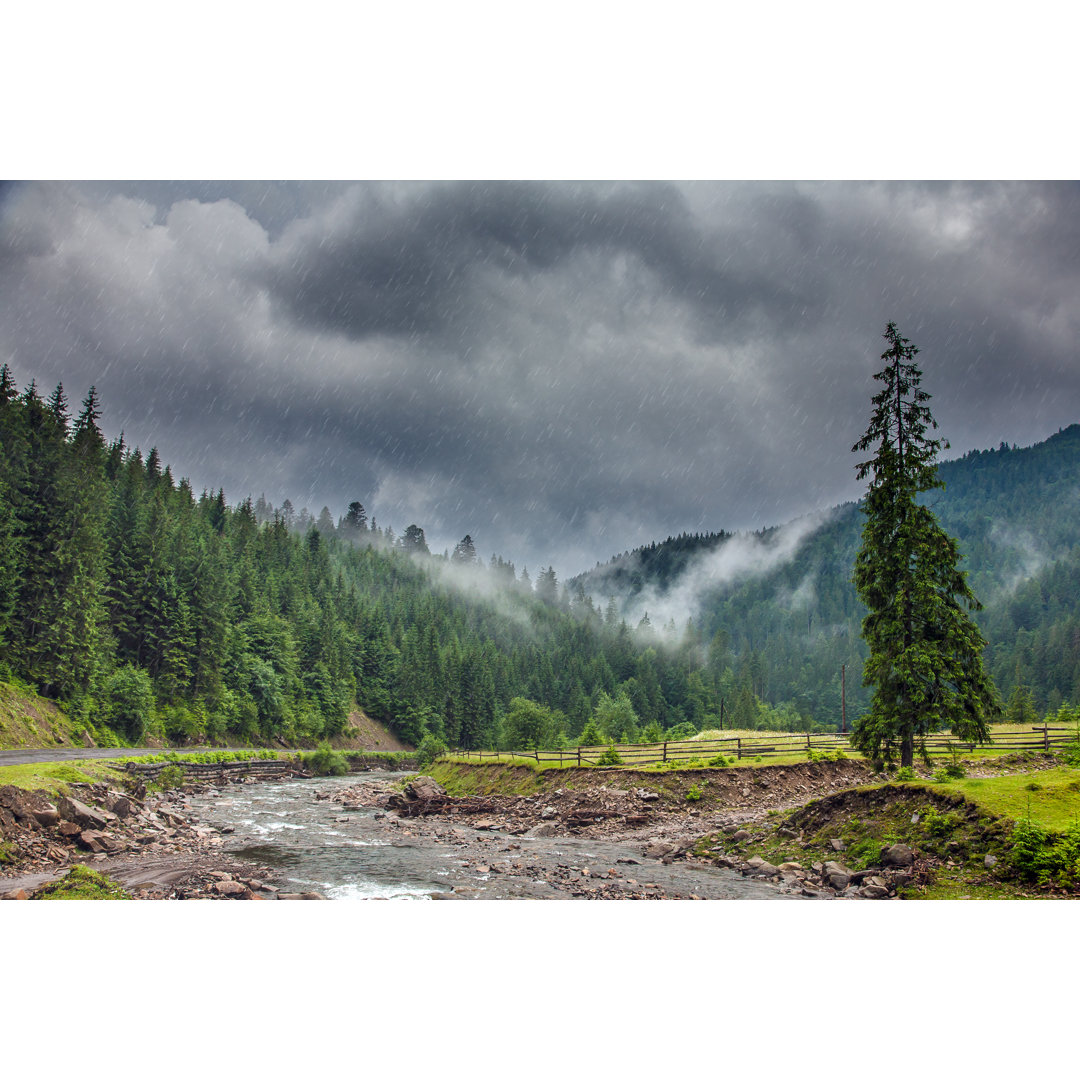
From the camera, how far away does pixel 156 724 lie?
5800 centimetres

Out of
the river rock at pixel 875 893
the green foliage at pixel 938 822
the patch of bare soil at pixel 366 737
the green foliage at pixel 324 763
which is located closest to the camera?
the river rock at pixel 875 893

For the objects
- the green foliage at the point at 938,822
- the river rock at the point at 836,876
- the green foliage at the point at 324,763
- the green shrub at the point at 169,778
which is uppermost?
the green foliage at the point at 938,822

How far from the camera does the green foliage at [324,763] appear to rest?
73062 mm

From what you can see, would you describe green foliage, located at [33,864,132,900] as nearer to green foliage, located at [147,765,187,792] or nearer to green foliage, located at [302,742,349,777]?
green foliage, located at [147,765,187,792]

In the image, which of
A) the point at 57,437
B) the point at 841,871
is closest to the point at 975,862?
the point at 841,871

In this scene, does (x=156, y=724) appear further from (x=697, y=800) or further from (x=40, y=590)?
(x=697, y=800)

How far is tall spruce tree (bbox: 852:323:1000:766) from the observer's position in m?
21.0

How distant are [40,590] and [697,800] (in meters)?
44.5

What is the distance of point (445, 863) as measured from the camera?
67.0 feet

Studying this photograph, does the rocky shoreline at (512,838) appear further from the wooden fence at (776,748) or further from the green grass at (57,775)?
the wooden fence at (776,748)

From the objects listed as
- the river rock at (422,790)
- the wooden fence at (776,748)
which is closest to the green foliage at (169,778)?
the river rock at (422,790)

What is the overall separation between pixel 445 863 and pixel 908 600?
17459 millimetres

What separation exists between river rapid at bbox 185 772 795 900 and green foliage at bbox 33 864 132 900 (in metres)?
3.77

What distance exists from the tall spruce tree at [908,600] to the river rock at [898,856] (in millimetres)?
6442
